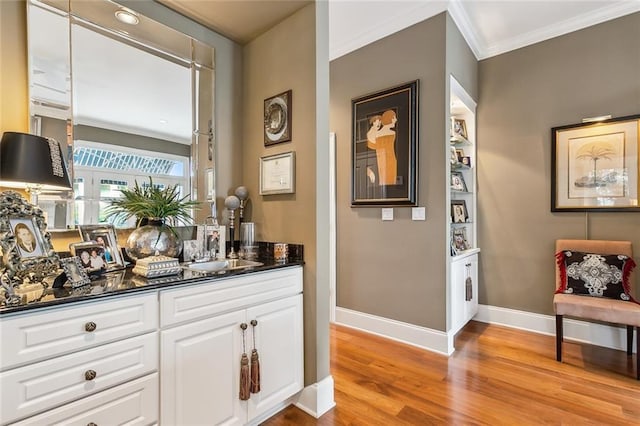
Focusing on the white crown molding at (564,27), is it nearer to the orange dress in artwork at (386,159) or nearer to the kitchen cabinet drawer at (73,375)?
the orange dress in artwork at (386,159)

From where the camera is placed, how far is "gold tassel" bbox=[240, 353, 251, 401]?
1568 mm

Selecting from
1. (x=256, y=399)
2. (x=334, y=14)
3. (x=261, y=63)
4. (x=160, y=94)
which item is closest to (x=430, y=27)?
(x=334, y=14)

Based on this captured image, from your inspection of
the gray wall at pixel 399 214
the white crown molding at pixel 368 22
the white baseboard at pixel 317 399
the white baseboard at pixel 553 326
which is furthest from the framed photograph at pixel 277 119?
the white baseboard at pixel 553 326

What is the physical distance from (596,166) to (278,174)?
2.94 metres

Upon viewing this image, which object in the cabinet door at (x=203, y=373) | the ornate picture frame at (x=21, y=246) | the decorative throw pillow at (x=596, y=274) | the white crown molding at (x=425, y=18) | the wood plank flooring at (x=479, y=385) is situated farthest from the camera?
the white crown molding at (x=425, y=18)

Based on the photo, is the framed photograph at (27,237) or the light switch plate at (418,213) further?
the light switch plate at (418,213)

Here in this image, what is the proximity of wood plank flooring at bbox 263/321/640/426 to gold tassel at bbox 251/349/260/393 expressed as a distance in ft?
1.07

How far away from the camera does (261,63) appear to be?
2.23 m

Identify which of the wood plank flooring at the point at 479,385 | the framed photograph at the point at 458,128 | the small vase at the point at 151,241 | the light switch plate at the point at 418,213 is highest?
the framed photograph at the point at 458,128

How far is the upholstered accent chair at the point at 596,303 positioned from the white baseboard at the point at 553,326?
0.14 meters

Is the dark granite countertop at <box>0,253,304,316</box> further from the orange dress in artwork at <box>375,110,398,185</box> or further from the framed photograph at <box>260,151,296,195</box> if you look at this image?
the orange dress in artwork at <box>375,110,398,185</box>

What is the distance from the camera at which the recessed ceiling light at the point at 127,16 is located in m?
1.74

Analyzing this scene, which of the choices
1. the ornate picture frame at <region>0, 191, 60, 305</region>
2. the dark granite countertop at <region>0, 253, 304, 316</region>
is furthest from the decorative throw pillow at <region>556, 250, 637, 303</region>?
the ornate picture frame at <region>0, 191, 60, 305</region>

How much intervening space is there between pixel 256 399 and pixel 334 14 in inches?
120
